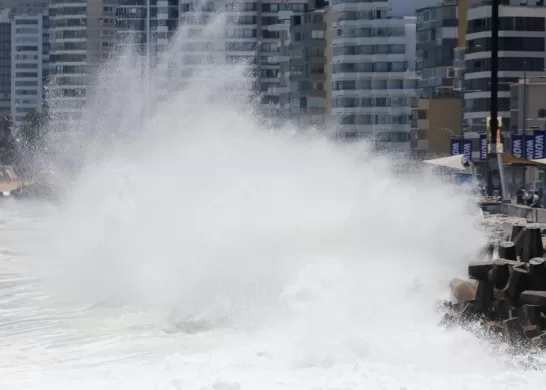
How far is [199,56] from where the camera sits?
14738cm

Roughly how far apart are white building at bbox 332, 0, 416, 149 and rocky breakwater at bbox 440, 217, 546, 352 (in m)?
96.2

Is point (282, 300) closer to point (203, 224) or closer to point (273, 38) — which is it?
point (203, 224)

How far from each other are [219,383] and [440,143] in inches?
3321

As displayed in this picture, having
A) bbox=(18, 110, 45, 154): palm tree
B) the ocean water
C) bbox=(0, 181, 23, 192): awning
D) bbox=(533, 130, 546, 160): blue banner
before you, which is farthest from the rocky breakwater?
bbox=(18, 110, 45, 154): palm tree

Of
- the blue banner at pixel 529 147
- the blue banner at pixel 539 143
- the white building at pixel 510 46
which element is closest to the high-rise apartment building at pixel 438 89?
the white building at pixel 510 46

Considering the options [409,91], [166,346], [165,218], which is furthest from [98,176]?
[409,91]

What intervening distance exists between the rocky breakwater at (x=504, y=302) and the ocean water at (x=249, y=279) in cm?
36

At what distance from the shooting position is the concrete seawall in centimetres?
4291

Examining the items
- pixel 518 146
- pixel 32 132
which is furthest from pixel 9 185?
pixel 518 146

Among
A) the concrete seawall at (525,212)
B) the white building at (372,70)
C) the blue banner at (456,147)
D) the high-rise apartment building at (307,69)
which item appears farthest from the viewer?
the high-rise apartment building at (307,69)

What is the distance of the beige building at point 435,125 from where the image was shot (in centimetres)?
10525

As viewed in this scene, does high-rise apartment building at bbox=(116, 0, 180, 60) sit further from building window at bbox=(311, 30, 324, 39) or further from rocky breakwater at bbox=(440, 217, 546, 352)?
rocky breakwater at bbox=(440, 217, 546, 352)

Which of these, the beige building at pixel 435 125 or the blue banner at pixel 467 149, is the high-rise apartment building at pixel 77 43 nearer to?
the beige building at pixel 435 125

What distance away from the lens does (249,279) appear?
2986 cm
